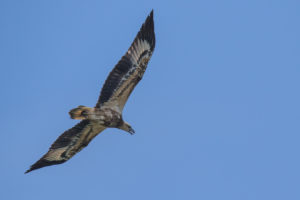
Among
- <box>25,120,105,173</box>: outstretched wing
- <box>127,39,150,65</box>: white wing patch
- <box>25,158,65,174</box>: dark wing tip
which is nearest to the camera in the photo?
<box>25,158,65,174</box>: dark wing tip

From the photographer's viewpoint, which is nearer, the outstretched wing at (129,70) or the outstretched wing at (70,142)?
the outstretched wing at (129,70)

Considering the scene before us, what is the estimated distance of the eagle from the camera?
1644 cm

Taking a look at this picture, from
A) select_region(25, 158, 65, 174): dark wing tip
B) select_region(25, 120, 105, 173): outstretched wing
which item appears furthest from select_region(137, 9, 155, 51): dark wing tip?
select_region(25, 158, 65, 174): dark wing tip

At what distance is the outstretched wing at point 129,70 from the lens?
1642 cm

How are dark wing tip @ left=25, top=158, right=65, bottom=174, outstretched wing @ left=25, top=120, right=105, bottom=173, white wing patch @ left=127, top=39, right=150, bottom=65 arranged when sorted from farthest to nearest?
outstretched wing @ left=25, top=120, right=105, bottom=173, white wing patch @ left=127, top=39, right=150, bottom=65, dark wing tip @ left=25, top=158, right=65, bottom=174

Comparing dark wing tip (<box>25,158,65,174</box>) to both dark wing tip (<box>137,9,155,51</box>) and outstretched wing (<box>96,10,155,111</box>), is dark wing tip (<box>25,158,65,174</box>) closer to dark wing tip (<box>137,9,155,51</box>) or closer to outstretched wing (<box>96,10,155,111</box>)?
outstretched wing (<box>96,10,155,111</box>)

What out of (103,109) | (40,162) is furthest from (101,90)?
(40,162)

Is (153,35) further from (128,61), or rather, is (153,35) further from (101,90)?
(101,90)

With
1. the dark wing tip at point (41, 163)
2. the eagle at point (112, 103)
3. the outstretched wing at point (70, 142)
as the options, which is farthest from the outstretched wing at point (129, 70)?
the dark wing tip at point (41, 163)

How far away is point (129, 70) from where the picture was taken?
16.5 meters

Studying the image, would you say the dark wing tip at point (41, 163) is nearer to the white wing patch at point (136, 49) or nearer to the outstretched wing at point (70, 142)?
the outstretched wing at point (70, 142)

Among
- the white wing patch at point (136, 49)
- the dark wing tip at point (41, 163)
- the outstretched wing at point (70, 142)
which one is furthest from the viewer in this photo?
the outstretched wing at point (70, 142)

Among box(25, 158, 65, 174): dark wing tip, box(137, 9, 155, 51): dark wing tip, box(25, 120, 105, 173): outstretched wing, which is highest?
box(137, 9, 155, 51): dark wing tip

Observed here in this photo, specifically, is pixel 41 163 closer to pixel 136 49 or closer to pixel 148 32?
pixel 136 49
